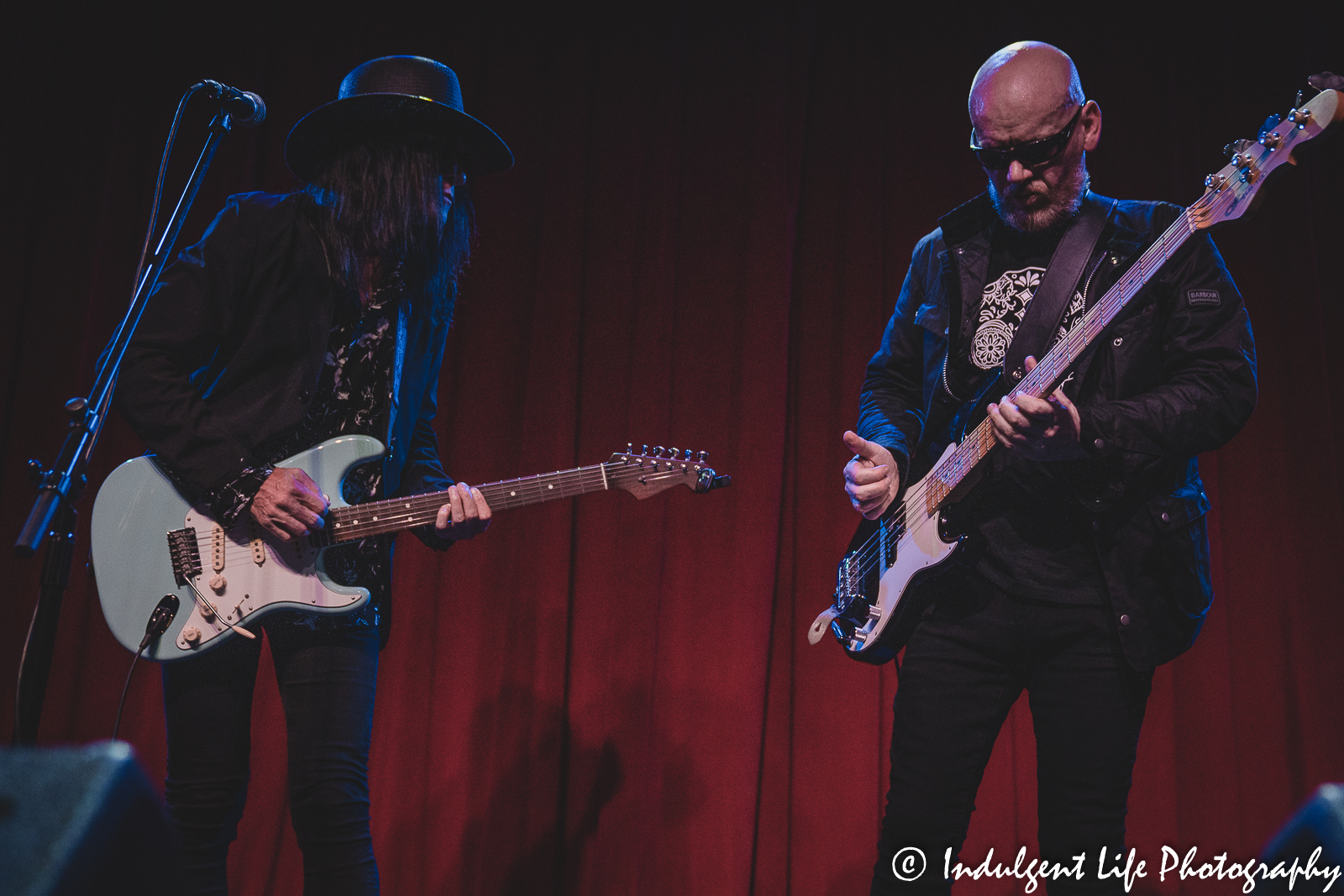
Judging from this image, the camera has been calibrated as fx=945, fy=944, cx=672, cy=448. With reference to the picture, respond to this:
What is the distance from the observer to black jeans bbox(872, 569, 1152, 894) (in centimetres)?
177

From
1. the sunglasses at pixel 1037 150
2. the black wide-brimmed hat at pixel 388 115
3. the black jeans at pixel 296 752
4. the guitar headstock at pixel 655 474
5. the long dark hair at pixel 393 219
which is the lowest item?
the black jeans at pixel 296 752

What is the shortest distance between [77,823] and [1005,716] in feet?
5.36

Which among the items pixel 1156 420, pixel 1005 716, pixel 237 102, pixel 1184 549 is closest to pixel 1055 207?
pixel 1156 420

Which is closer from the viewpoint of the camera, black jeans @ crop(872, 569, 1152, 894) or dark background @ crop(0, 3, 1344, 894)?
black jeans @ crop(872, 569, 1152, 894)

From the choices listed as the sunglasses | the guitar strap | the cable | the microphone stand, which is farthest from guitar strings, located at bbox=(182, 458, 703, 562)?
the sunglasses

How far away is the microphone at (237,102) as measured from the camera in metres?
1.97

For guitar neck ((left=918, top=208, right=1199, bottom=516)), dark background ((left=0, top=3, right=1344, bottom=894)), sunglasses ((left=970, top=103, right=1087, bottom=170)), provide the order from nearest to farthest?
guitar neck ((left=918, top=208, right=1199, bottom=516)) < sunglasses ((left=970, top=103, right=1087, bottom=170)) < dark background ((left=0, top=3, right=1344, bottom=894))

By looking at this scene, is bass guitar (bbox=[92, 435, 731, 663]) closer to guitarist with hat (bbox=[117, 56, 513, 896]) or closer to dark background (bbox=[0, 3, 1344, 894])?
guitarist with hat (bbox=[117, 56, 513, 896])

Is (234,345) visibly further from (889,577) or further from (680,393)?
(680,393)

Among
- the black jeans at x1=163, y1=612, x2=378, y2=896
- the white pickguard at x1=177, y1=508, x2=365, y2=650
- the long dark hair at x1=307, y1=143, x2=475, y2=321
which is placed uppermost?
the long dark hair at x1=307, y1=143, x2=475, y2=321

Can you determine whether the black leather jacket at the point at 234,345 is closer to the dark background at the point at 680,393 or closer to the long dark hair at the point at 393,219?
the long dark hair at the point at 393,219

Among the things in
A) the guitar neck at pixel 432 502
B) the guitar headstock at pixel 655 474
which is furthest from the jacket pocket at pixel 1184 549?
the guitar neck at pixel 432 502

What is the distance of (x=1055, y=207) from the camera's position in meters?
2.04

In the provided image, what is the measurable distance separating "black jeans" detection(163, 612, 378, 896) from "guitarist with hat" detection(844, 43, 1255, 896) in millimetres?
1074
